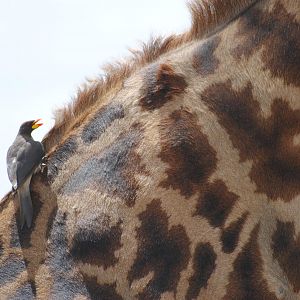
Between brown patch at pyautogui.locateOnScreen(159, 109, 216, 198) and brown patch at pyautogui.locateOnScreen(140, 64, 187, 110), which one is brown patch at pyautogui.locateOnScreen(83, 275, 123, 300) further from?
brown patch at pyautogui.locateOnScreen(140, 64, 187, 110)

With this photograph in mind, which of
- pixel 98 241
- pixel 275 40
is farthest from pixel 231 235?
pixel 275 40

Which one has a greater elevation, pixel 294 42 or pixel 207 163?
pixel 294 42

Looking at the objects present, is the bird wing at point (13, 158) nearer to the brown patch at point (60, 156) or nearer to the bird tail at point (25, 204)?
the bird tail at point (25, 204)

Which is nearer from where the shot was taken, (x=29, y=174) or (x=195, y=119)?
(x=195, y=119)

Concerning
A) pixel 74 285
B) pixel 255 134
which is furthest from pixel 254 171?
pixel 74 285

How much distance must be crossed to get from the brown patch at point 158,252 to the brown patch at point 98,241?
99 mm

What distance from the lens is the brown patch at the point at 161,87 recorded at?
3.10 meters

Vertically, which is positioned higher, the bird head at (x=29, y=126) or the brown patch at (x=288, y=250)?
the bird head at (x=29, y=126)

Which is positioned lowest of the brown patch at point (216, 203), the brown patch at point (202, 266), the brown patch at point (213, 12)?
the brown patch at point (202, 266)

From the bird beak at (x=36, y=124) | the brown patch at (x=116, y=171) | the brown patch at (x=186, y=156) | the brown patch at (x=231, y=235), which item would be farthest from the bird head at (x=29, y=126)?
the brown patch at (x=231, y=235)

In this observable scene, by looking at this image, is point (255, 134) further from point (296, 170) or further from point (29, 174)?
point (29, 174)

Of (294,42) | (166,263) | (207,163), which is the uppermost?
(294,42)

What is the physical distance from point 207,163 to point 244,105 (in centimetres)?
28

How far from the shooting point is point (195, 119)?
3.06 m
